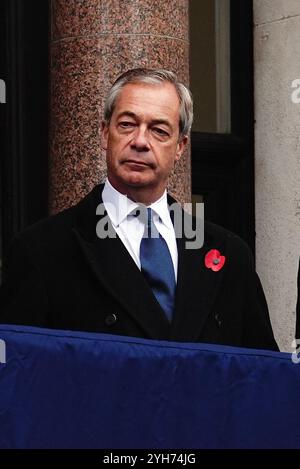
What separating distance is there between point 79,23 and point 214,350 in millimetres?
3522

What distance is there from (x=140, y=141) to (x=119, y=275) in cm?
42

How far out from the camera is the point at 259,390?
145 inches

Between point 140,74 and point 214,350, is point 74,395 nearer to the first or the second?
point 214,350

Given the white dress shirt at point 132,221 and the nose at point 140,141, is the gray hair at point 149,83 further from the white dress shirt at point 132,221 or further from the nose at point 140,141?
the white dress shirt at point 132,221

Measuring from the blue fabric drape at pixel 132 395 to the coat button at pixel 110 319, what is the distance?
0.81 meters

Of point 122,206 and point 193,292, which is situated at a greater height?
point 122,206

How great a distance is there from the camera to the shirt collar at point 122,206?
457cm

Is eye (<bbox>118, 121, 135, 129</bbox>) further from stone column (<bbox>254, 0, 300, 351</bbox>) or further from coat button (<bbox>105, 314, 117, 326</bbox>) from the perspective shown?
stone column (<bbox>254, 0, 300, 351</bbox>)

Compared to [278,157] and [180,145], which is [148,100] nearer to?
[180,145]
